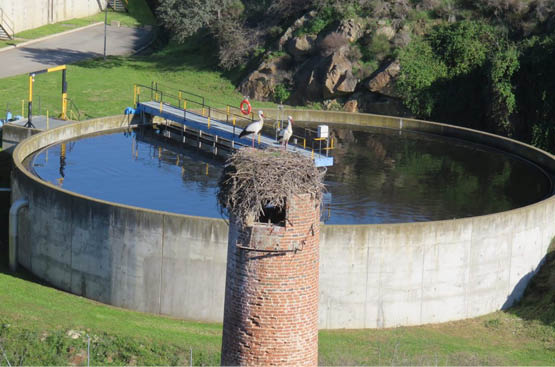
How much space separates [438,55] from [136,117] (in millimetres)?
18064

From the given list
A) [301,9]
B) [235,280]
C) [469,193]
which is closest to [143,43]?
[301,9]

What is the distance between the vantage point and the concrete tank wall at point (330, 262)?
31.5 metres

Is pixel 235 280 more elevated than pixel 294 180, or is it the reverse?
pixel 294 180

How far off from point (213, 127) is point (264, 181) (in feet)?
86.6

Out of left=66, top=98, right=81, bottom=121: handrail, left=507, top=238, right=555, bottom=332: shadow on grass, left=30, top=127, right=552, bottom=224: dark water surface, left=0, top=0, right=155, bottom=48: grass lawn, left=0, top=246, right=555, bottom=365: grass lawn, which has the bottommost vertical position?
left=0, top=246, right=555, bottom=365: grass lawn

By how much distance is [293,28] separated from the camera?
208 feet

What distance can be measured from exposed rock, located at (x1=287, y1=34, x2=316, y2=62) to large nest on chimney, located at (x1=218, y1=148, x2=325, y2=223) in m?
42.2

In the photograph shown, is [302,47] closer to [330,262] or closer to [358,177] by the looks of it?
[358,177]

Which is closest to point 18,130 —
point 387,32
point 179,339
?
point 179,339

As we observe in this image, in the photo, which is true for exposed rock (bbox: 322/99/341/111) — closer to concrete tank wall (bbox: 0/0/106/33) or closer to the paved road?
the paved road

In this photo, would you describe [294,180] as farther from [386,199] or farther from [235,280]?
[386,199]

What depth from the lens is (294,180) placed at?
1973 centimetres

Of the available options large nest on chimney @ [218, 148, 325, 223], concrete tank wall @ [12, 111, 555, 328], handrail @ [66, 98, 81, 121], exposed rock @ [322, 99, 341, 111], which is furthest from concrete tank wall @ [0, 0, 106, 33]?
large nest on chimney @ [218, 148, 325, 223]

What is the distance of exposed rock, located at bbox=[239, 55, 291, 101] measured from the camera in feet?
200
